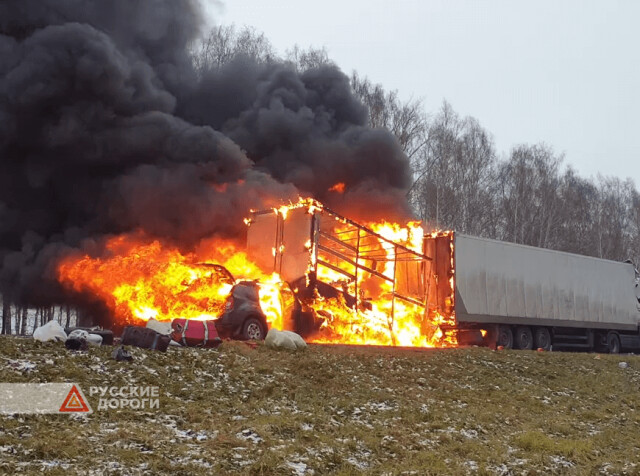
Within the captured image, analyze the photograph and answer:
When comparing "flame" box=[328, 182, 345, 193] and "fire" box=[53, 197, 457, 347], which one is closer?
"fire" box=[53, 197, 457, 347]

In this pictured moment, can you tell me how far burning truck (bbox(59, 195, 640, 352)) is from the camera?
16.0 metres

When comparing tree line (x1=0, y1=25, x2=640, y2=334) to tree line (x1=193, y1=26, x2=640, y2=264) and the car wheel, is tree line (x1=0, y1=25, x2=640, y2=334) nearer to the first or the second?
tree line (x1=193, y1=26, x2=640, y2=264)

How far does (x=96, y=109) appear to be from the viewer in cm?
2220

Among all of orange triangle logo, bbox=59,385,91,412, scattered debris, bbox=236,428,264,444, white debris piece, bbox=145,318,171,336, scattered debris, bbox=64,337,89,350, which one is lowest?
scattered debris, bbox=236,428,264,444

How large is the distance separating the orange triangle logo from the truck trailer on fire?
8.96 metres

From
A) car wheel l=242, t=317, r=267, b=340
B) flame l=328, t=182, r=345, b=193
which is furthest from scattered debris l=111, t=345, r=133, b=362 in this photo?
flame l=328, t=182, r=345, b=193

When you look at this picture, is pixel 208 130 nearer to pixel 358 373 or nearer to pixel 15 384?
pixel 358 373

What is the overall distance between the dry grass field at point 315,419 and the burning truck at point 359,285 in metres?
2.96

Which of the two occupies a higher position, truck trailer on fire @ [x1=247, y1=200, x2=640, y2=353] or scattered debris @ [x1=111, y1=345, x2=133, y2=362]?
truck trailer on fire @ [x1=247, y1=200, x2=640, y2=353]

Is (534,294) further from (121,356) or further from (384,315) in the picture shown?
(121,356)

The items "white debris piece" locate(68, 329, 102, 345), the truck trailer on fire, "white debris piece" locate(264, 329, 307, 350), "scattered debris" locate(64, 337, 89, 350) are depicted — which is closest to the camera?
"scattered debris" locate(64, 337, 89, 350)

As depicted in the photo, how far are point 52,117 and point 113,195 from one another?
11.1 feet

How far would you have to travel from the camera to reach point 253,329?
1469 centimetres

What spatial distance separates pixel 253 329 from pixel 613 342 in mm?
16533
